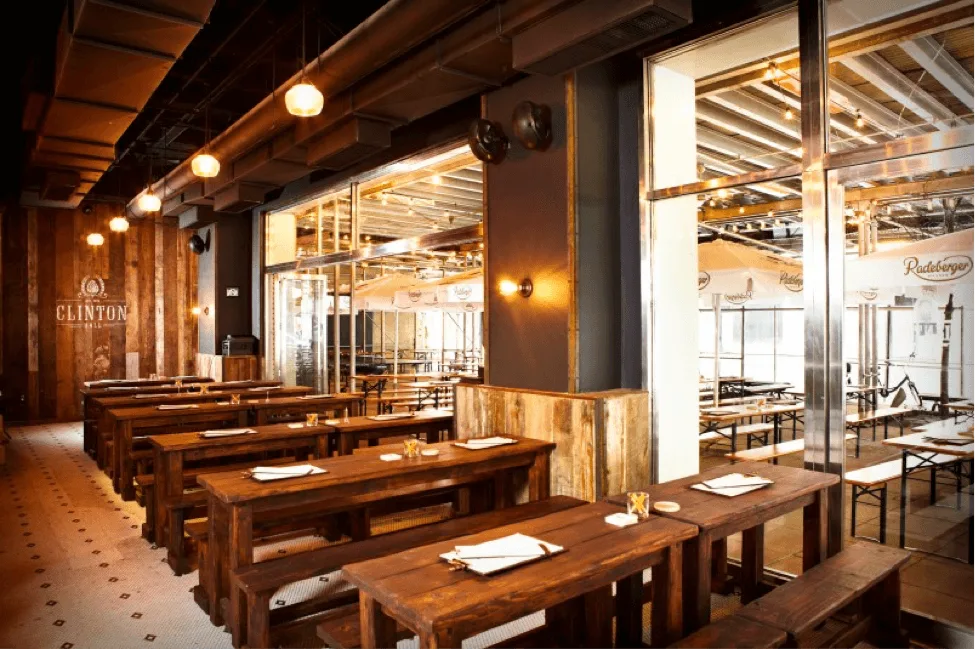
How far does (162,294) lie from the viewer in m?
11.9

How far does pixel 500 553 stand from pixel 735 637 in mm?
923

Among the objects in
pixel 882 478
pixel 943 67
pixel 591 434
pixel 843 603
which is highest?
pixel 943 67

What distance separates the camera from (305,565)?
9.45 feet

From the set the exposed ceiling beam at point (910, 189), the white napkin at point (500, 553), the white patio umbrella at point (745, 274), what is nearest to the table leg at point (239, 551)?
the white napkin at point (500, 553)

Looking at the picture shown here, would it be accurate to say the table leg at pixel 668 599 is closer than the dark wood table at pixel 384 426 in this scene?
Yes

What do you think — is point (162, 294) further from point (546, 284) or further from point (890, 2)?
point (890, 2)

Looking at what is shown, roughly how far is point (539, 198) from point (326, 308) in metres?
5.74

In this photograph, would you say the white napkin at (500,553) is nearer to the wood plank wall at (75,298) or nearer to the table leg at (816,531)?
the table leg at (816,531)

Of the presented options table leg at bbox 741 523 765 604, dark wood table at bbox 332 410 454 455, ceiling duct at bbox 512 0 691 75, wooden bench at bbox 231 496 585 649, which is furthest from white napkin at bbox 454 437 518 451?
ceiling duct at bbox 512 0 691 75

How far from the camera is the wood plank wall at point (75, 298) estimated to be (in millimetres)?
10555

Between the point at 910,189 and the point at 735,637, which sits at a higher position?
the point at 910,189

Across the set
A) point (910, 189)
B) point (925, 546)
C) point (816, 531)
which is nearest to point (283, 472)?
point (816, 531)

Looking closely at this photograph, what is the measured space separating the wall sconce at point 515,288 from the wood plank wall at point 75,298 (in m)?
9.24

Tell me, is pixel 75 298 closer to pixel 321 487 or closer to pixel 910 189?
pixel 321 487
